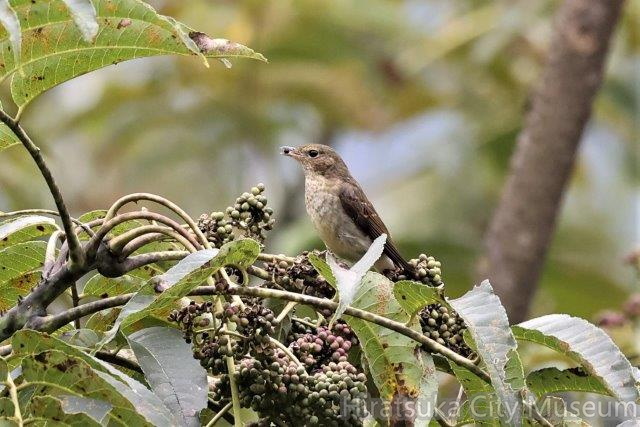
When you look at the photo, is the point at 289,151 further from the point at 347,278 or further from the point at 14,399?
the point at 14,399

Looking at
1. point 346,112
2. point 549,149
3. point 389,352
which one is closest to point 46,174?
point 389,352

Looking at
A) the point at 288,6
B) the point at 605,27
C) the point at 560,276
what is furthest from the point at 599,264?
the point at 605,27

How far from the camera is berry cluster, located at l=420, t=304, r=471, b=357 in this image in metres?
2.35

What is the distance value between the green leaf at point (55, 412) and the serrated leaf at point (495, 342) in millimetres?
637

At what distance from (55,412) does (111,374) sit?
0.11 metres

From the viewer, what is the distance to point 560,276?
968 cm

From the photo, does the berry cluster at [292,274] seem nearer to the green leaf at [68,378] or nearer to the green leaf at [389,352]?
the green leaf at [389,352]

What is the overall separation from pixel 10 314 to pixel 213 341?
0.38m

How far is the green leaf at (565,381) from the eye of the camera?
2365 mm

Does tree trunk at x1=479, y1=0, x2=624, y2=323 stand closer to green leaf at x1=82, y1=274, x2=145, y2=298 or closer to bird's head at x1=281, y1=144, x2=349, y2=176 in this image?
bird's head at x1=281, y1=144, x2=349, y2=176

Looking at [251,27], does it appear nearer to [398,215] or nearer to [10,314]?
[398,215]

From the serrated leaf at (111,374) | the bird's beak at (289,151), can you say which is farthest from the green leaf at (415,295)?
the bird's beak at (289,151)

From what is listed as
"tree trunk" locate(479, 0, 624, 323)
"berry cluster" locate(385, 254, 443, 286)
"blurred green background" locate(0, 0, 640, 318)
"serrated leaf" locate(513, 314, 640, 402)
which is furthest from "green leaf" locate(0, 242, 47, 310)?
"blurred green background" locate(0, 0, 640, 318)

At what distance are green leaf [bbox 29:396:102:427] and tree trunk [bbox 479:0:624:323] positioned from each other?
5.12 meters
